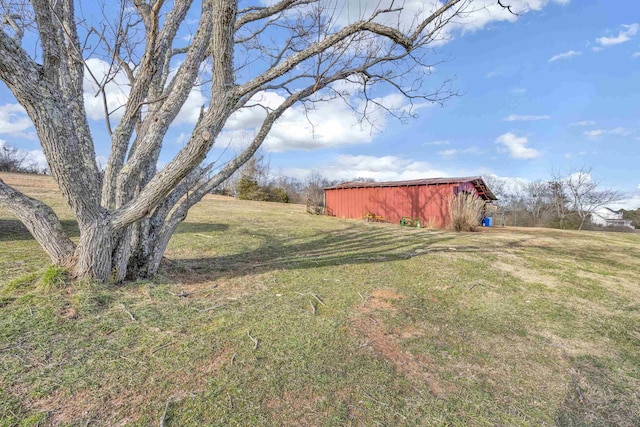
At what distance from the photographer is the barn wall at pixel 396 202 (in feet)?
44.8

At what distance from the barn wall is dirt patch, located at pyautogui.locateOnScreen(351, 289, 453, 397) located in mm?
11285

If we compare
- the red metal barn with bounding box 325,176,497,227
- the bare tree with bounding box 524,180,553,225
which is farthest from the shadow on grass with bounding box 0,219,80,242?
the bare tree with bounding box 524,180,553,225

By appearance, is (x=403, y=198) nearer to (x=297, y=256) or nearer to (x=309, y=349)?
(x=297, y=256)

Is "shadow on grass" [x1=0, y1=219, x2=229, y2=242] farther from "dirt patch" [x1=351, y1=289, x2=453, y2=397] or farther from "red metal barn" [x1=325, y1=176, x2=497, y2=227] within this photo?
"red metal barn" [x1=325, y1=176, x2=497, y2=227]

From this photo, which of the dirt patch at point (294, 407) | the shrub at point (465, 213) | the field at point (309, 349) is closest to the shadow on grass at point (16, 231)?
the field at point (309, 349)

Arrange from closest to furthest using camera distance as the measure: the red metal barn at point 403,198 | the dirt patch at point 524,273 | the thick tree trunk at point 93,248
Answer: the thick tree trunk at point 93,248
the dirt patch at point 524,273
the red metal barn at point 403,198

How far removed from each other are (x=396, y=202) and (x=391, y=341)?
13.5 metres

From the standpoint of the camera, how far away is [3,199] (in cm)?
259

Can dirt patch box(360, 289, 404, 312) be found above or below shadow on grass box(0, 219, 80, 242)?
below

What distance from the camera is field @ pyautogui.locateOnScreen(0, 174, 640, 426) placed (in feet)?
5.34

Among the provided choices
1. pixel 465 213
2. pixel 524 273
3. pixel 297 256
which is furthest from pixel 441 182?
pixel 297 256

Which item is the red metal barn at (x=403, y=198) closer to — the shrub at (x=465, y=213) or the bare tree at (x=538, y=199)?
the shrub at (x=465, y=213)

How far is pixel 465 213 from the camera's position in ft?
36.1

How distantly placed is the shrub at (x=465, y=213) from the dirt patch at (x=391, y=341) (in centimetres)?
893
